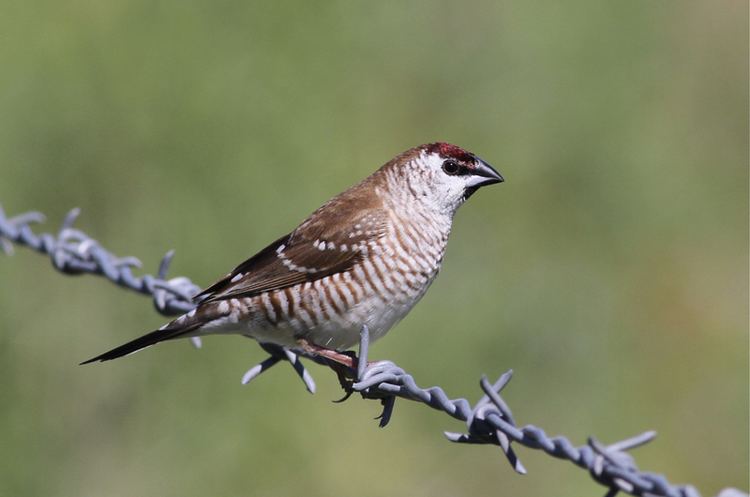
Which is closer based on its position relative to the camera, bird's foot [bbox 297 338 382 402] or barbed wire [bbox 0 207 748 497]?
barbed wire [bbox 0 207 748 497]

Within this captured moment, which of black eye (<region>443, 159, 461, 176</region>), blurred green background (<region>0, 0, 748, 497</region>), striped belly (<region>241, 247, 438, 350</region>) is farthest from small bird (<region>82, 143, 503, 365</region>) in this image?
blurred green background (<region>0, 0, 748, 497</region>)

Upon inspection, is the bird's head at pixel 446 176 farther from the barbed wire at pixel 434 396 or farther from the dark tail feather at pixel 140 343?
the dark tail feather at pixel 140 343

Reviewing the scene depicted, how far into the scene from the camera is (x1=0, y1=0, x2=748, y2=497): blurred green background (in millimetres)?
5723

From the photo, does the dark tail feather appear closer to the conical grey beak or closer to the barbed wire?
the barbed wire

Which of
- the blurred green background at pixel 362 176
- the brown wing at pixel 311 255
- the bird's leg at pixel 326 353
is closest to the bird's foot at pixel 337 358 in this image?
the bird's leg at pixel 326 353

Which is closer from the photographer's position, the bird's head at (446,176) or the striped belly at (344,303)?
the striped belly at (344,303)

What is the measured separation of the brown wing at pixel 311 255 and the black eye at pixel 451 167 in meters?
0.39

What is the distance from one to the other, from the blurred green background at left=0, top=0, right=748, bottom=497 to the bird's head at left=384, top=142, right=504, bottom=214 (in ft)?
5.68

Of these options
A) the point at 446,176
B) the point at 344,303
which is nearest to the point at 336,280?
the point at 344,303

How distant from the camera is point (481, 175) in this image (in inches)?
180

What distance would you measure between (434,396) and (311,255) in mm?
1644

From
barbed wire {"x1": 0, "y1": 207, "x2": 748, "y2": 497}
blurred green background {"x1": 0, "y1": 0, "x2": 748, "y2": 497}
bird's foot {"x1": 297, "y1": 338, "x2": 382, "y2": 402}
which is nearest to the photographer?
barbed wire {"x1": 0, "y1": 207, "x2": 748, "y2": 497}

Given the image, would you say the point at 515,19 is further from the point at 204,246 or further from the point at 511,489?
the point at 511,489

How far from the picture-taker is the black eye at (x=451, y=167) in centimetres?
459
